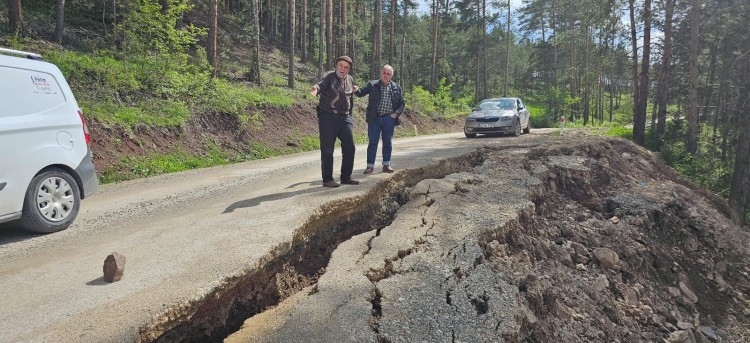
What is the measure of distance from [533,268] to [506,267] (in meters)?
0.60

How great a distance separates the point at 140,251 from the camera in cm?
408

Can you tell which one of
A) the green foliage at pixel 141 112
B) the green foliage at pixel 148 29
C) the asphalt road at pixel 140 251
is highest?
the green foliage at pixel 148 29

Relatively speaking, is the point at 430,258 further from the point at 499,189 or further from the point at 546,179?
the point at 546,179

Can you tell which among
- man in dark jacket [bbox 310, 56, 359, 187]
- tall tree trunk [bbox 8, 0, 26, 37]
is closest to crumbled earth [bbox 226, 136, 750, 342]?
man in dark jacket [bbox 310, 56, 359, 187]

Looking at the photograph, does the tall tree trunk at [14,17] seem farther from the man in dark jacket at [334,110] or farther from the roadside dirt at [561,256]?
the man in dark jacket at [334,110]

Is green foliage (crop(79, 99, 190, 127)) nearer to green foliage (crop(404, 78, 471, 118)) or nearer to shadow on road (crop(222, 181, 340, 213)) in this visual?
shadow on road (crop(222, 181, 340, 213))

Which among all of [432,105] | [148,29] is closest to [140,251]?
[148,29]

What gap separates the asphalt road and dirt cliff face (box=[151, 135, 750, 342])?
10.0 inches

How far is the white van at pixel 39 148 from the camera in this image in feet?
14.4

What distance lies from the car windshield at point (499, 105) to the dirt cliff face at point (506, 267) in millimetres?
6325

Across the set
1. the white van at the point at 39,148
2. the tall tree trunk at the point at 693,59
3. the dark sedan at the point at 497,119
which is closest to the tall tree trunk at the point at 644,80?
the tall tree trunk at the point at 693,59

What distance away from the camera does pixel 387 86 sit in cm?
697

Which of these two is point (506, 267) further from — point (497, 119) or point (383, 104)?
point (497, 119)

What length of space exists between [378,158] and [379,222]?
424 centimetres
